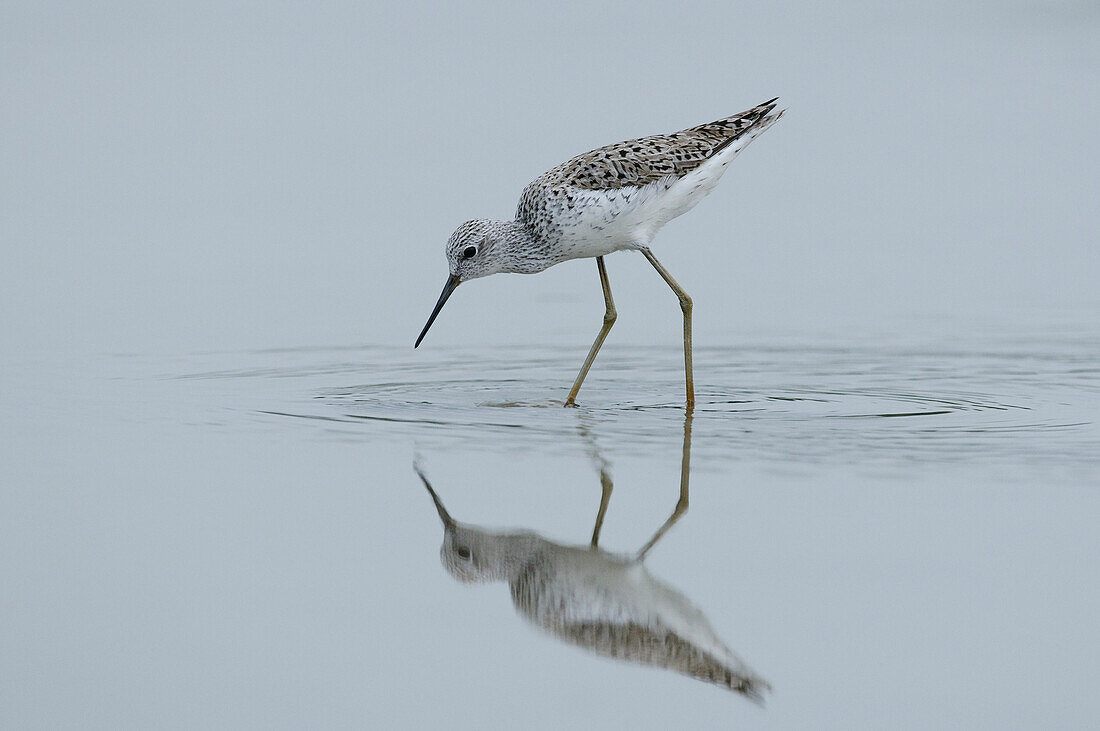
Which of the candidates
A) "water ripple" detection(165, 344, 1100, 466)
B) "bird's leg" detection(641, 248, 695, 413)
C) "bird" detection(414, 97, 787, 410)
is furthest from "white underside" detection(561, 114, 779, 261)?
"water ripple" detection(165, 344, 1100, 466)

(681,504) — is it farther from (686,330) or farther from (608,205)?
(686,330)

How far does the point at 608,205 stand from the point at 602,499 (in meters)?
3.46

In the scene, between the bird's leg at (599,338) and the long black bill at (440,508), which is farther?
the bird's leg at (599,338)

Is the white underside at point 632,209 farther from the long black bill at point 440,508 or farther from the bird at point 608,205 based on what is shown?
the long black bill at point 440,508

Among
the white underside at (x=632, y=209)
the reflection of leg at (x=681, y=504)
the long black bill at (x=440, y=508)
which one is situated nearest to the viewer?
the reflection of leg at (x=681, y=504)

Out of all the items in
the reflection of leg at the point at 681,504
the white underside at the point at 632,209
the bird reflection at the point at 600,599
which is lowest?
the bird reflection at the point at 600,599

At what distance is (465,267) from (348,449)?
3015 millimetres

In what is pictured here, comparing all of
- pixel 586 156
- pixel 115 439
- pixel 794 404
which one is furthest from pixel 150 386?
pixel 794 404

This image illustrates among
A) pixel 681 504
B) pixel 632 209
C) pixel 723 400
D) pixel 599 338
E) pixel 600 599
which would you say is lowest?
pixel 600 599

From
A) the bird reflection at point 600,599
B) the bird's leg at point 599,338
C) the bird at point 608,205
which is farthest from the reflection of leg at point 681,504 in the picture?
the bird at point 608,205

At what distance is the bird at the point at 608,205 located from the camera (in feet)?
31.9

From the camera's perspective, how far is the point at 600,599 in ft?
17.9

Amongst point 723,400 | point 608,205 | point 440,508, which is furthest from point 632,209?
point 440,508

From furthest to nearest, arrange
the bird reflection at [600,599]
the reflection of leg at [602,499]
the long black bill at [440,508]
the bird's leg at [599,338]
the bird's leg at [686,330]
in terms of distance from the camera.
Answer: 1. the bird's leg at [599,338]
2. the bird's leg at [686,330]
3. the long black bill at [440,508]
4. the reflection of leg at [602,499]
5. the bird reflection at [600,599]
